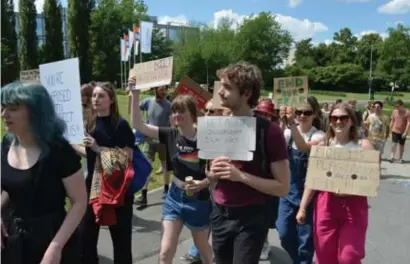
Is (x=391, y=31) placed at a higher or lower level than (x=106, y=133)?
Result: higher

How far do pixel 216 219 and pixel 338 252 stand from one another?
115cm

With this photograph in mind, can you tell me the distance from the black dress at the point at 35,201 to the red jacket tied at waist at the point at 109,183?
1247 mm

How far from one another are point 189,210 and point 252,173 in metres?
1.20

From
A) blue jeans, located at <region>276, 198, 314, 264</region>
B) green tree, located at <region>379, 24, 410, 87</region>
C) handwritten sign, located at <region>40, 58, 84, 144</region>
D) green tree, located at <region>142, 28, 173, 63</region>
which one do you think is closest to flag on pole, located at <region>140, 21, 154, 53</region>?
blue jeans, located at <region>276, 198, 314, 264</region>

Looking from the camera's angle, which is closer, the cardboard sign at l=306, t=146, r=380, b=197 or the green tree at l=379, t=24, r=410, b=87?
the cardboard sign at l=306, t=146, r=380, b=197

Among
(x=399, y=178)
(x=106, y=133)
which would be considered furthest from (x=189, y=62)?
(x=106, y=133)

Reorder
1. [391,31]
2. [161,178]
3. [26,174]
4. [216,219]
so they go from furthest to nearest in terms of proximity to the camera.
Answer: [391,31], [161,178], [216,219], [26,174]

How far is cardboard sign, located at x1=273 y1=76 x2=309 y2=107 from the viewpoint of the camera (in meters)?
4.45

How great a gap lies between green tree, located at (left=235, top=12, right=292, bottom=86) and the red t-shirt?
91.0 m

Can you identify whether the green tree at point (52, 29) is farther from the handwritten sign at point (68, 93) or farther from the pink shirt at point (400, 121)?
the handwritten sign at point (68, 93)

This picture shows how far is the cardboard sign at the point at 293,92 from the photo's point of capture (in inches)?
175

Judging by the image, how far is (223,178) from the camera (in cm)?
288

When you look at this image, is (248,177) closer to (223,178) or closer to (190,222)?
(223,178)

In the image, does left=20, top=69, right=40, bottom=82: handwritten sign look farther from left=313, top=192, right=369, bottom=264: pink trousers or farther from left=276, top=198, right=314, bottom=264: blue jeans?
left=313, top=192, right=369, bottom=264: pink trousers
